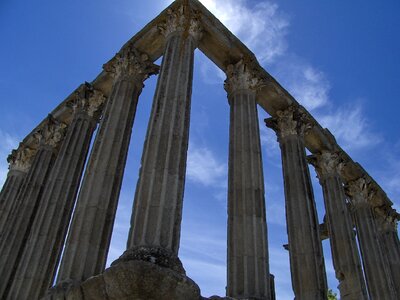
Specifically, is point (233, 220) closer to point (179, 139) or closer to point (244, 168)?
point (244, 168)

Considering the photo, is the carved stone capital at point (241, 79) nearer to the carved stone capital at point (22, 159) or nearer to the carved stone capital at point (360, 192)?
the carved stone capital at point (360, 192)

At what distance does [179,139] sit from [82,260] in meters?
5.50

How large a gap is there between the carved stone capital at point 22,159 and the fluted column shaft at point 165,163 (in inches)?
642

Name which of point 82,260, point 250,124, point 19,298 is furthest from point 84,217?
point 250,124

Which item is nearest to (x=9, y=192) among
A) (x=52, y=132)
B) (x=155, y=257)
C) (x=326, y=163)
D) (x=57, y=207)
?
(x=52, y=132)

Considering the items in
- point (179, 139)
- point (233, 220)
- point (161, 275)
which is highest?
point (179, 139)

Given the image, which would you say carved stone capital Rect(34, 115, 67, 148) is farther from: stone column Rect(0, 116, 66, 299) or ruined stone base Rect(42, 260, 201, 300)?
ruined stone base Rect(42, 260, 201, 300)

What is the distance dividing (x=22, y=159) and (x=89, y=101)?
8.89 metres

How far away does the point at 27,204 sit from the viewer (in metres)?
25.1

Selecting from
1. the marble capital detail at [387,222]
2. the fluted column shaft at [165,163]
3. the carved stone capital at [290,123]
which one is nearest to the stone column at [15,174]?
the fluted column shaft at [165,163]

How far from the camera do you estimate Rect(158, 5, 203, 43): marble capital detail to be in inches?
834

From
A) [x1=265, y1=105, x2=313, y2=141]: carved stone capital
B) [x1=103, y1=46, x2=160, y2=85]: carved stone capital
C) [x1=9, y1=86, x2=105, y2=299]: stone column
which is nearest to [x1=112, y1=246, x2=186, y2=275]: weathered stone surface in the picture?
[x1=9, y1=86, x2=105, y2=299]: stone column

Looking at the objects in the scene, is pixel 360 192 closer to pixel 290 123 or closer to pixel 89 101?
pixel 290 123

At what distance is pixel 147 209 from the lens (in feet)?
46.7
